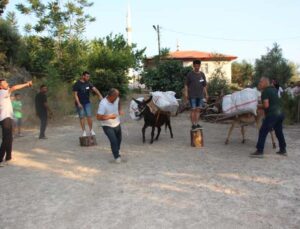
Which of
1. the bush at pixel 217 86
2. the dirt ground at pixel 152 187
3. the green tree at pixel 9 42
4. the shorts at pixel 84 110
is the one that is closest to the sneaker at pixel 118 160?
the dirt ground at pixel 152 187

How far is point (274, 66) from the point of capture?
2845 centimetres

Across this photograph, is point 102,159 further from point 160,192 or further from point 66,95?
point 66,95

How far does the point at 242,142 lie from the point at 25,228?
7130mm

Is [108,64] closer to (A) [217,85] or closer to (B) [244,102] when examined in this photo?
(A) [217,85]

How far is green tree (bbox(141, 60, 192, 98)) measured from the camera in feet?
74.6

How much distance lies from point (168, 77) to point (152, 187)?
16439 millimetres

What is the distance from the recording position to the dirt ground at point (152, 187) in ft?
18.4

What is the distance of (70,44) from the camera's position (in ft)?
80.5

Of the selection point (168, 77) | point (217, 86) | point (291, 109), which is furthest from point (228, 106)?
point (168, 77)

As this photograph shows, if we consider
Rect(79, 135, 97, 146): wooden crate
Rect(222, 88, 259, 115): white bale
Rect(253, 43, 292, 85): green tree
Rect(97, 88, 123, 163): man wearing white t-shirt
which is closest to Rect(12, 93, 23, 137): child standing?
Rect(79, 135, 97, 146): wooden crate

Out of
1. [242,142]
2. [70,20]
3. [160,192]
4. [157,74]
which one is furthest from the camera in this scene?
[70,20]

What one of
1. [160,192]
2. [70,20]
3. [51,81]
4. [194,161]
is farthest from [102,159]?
[70,20]

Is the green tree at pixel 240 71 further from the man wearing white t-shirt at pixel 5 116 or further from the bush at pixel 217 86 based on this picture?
the man wearing white t-shirt at pixel 5 116

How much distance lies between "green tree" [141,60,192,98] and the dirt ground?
11.5m
